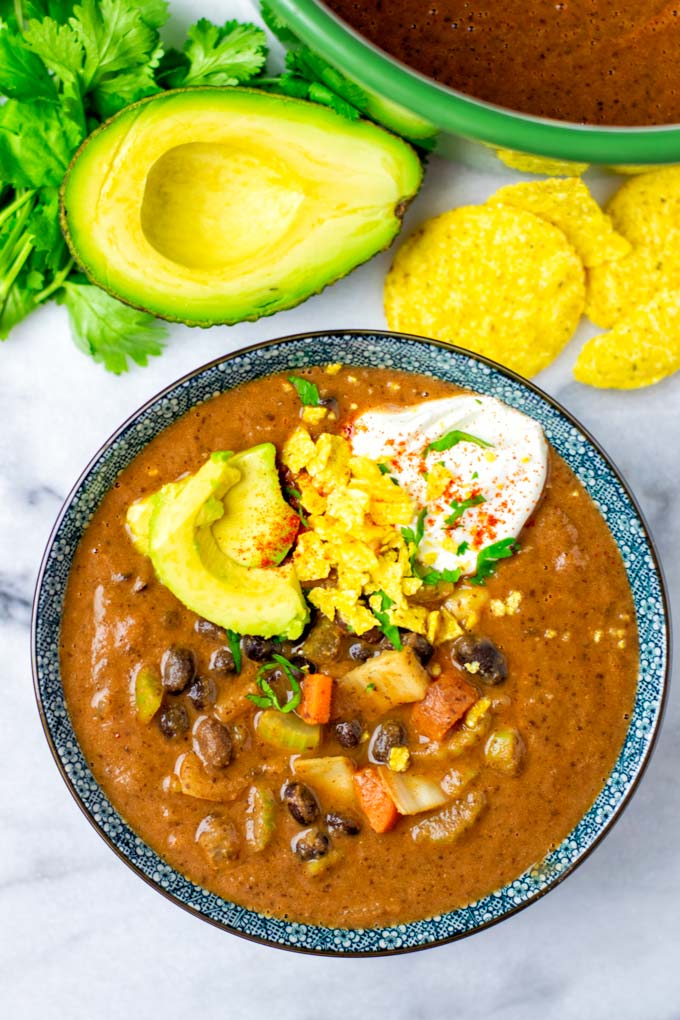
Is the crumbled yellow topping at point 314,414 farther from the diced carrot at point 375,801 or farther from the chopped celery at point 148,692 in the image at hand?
the diced carrot at point 375,801

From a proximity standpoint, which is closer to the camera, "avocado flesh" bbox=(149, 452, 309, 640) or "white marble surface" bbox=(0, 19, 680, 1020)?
"avocado flesh" bbox=(149, 452, 309, 640)

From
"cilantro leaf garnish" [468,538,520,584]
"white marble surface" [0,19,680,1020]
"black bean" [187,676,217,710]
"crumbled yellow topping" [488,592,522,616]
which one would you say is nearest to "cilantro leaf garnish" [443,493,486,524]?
"cilantro leaf garnish" [468,538,520,584]

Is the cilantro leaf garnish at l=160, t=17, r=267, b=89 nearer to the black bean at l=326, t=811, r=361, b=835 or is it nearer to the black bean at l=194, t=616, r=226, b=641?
the black bean at l=194, t=616, r=226, b=641

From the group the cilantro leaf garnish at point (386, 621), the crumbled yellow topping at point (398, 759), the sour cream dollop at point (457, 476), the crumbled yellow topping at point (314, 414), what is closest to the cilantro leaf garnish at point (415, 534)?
the sour cream dollop at point (457, 476)

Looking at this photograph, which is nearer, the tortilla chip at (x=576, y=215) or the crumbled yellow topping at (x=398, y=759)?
the crumbled yellow topping at (x=398, y=759)

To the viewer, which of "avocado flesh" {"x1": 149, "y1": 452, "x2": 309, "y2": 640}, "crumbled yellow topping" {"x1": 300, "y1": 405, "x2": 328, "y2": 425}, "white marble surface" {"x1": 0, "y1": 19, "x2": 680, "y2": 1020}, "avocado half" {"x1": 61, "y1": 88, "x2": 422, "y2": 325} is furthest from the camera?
"white marble surface" {"x1": 0, "y1": 19, "x2": 680, "y2": 1020}

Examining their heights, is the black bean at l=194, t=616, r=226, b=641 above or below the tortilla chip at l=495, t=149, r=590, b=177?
below

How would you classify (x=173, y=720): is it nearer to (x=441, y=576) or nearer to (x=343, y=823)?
(x=343, y=823)
